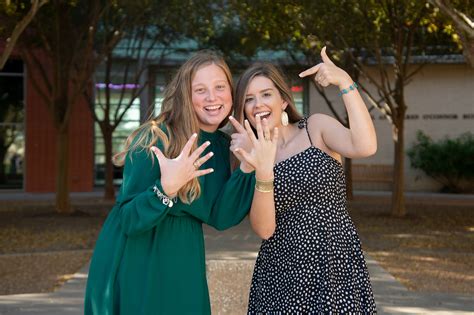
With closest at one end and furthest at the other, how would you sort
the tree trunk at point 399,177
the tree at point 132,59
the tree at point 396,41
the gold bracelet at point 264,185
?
the gold bracelet at point 264,185 → the tree at point 396,41 → the tree trunk at point 399,177 → the tree at point 132,59

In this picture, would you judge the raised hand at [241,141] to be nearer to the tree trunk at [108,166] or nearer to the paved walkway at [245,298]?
the paved walkway at [245,298]

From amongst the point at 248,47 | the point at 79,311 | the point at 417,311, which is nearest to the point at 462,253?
the point at 417,311

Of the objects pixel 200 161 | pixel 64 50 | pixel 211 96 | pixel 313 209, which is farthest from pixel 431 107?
pixel 200 161

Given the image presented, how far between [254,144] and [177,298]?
644mm

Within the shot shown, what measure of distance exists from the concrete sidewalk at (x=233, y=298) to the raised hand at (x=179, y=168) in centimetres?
390

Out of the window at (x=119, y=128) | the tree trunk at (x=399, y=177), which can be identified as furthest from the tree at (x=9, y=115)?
the tree trunk at (x=399, y=177)

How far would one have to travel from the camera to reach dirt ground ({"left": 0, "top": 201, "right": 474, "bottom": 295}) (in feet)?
26.6

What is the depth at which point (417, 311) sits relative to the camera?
6.43 meters

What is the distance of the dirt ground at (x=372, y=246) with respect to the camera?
8094mm

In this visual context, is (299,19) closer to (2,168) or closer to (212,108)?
(212,108)

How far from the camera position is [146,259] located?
2.64 meters

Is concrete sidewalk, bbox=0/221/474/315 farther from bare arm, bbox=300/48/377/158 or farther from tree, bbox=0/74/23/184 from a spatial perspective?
tree, bbox=0/74/23/184

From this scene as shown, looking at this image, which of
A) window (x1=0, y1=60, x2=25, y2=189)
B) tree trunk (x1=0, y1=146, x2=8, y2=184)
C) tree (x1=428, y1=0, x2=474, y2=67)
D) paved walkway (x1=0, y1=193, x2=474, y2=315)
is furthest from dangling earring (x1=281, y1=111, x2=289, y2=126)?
tree trunk (x1=0, y1=146, x2=8, y2=184)

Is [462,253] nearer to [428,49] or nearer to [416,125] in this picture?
[428,49]
